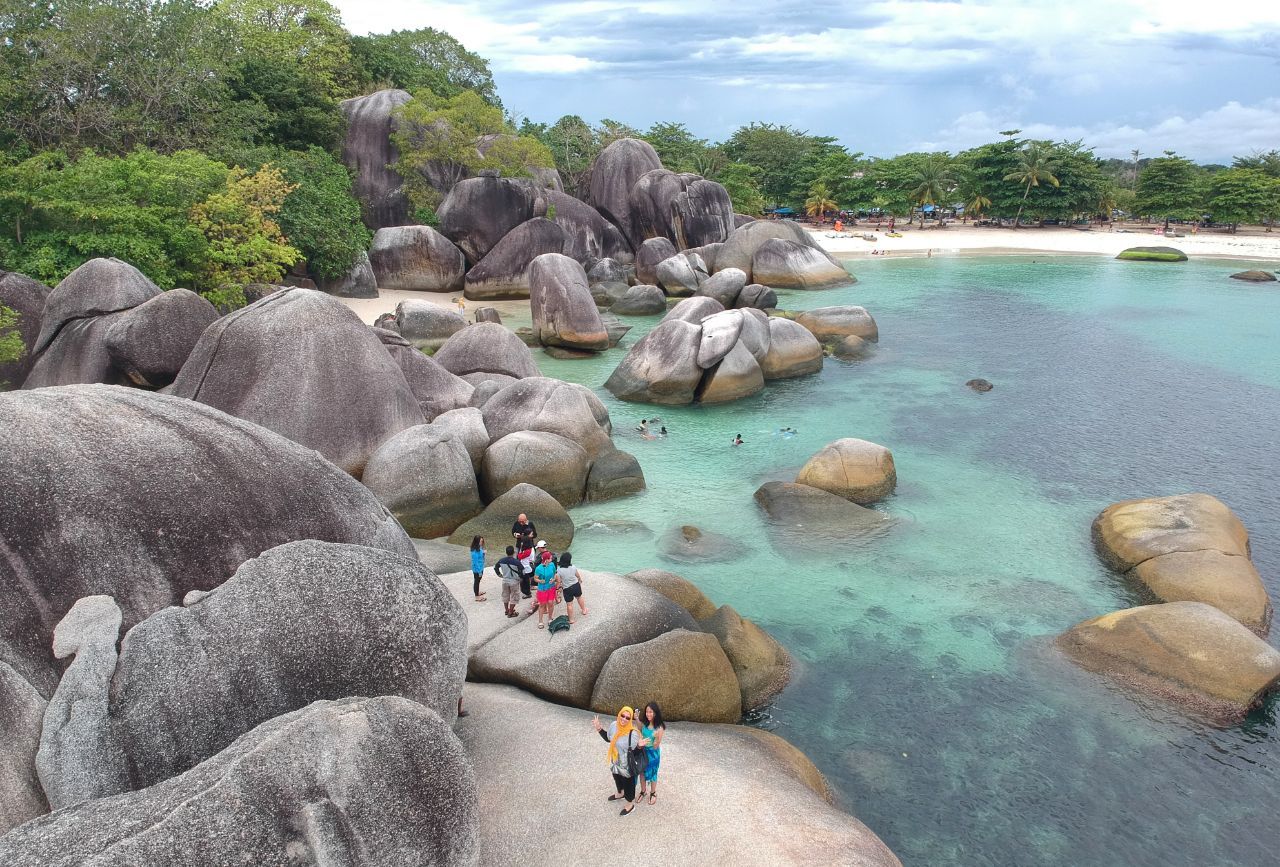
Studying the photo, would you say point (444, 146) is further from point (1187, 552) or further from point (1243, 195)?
point (1243, 195)

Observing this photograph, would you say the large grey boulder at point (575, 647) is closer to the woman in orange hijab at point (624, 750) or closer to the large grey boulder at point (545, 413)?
the woman in orange hijab at point (624, 750)

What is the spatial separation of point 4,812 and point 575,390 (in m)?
13.6

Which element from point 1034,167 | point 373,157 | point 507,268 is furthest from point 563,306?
point 1034,167

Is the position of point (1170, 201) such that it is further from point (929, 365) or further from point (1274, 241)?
point (929, 365)

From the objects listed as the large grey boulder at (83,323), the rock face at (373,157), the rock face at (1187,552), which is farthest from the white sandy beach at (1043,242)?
the large grey boulder at (83,323)

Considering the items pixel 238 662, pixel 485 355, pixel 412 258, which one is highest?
pixel 412 258

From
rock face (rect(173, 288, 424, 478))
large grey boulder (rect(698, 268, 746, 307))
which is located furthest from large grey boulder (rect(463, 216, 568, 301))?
rock face (rect(173, 288, 424, 478))

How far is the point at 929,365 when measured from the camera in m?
30.1

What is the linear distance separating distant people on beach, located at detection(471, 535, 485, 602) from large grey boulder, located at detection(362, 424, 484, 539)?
393 centimetres

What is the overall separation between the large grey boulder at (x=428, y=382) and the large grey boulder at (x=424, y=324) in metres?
8.26

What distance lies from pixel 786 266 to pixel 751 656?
35391mm

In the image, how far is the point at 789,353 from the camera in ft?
90.4

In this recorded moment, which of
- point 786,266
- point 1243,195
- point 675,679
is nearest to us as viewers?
point 675,679

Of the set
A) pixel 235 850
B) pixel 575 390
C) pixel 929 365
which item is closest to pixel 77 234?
pixel 575 390
